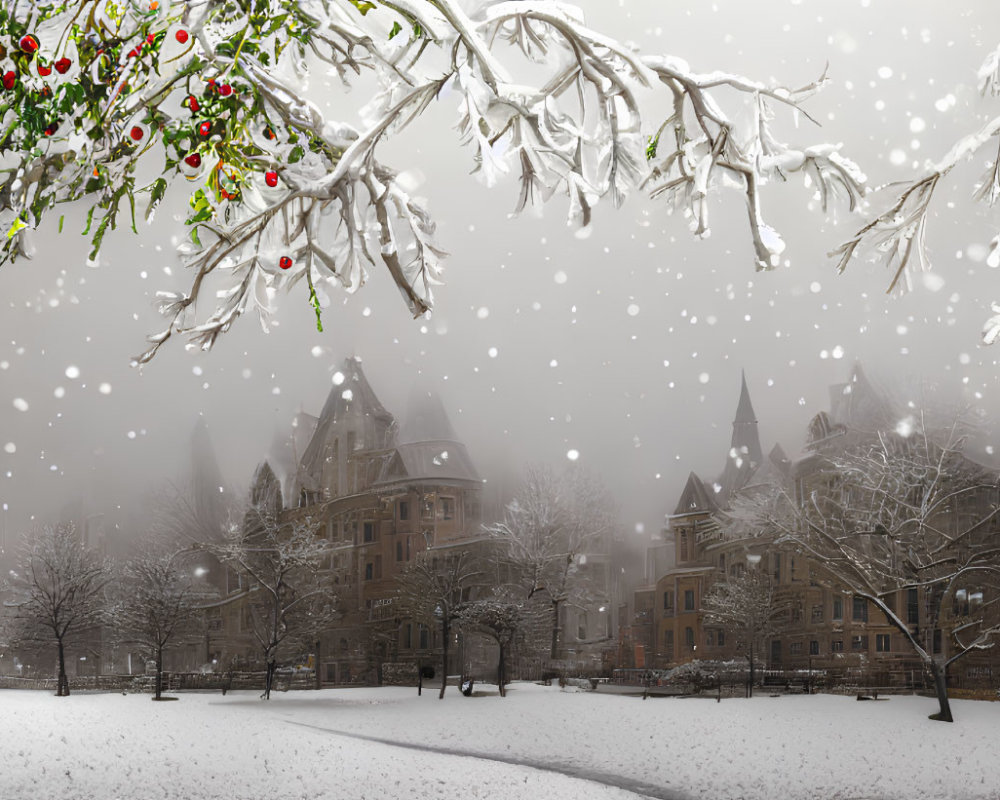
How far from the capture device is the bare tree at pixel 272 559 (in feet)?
37.0

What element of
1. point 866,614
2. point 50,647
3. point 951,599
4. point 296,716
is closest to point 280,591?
point 296,716

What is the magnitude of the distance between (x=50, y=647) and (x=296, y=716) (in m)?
4.91

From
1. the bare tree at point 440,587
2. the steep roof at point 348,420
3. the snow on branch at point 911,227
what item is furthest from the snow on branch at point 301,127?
the steep roof at point 348,420

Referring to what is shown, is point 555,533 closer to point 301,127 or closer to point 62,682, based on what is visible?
point 62,682

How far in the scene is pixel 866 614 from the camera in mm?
10625

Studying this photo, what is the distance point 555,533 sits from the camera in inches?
434

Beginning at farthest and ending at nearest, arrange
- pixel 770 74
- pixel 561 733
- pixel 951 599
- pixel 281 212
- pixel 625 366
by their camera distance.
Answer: pixel 625 366, pixel 770 74, pixel 951 599, pixel 561 733, pixel 281 212

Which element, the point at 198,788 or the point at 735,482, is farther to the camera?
the point at 735,482

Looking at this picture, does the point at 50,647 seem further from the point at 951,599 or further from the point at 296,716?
the point at 951,599

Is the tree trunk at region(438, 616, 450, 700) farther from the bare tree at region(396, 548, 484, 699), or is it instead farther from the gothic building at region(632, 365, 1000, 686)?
the gothic building at region(632, 365, 1000, 686)

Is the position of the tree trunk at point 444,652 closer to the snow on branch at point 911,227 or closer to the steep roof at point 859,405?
the steep roof at point 859,405

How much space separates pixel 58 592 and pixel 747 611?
30.2 ft

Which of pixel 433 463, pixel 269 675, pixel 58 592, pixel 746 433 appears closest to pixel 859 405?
pixel 746 433

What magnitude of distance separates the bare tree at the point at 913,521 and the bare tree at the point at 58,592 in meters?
8.58
